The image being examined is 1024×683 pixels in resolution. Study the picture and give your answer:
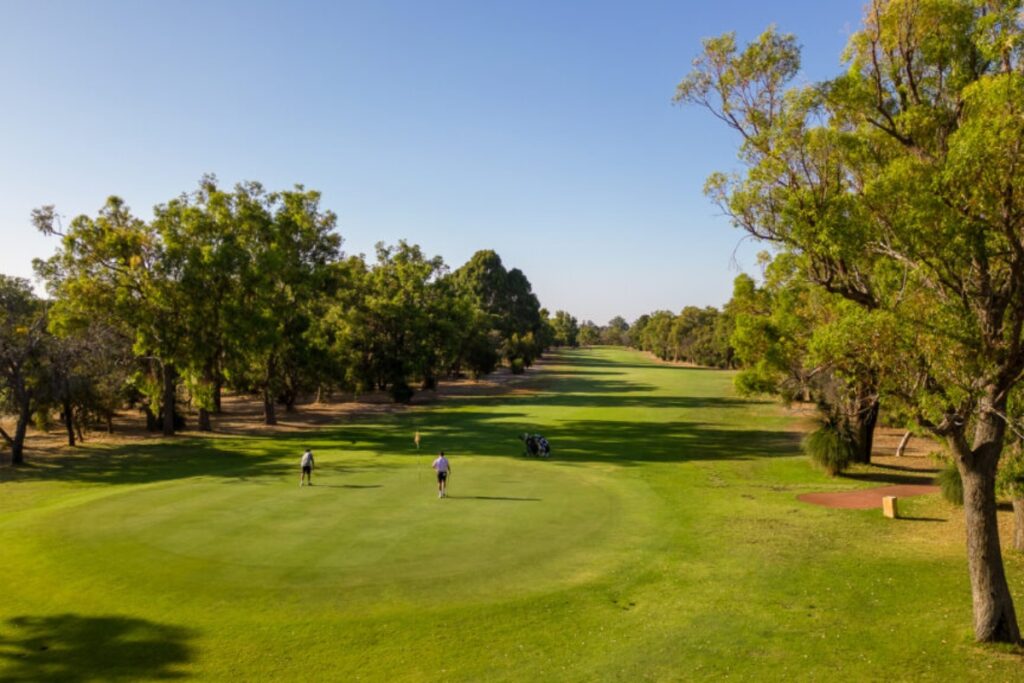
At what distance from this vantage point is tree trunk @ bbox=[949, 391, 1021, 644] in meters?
14.3

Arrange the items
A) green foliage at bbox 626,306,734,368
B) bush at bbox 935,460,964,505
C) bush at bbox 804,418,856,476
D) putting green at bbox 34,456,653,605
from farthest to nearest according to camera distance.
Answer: green foliage at bbox 626,306,734,368 < bush at bbox 804,418,856,476 < bush at bbox 935,460,964,505 < putting green at bbox 34,456,653,605

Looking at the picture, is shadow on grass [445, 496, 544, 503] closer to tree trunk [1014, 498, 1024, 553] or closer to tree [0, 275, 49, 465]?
tree trunk [1014, 498, 1024, 553]

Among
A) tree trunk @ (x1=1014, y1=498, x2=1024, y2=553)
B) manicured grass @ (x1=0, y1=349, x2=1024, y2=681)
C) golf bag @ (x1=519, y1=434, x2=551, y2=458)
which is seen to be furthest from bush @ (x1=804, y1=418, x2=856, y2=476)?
golf bag @ (x1=519, y1=434, x2=551, y2=458)

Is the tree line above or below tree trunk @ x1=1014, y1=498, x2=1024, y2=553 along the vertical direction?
above

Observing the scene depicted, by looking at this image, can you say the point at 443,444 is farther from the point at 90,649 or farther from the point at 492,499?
the point at 90,649

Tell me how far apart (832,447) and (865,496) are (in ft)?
18.3

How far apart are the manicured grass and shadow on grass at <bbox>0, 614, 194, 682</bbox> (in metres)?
0.05

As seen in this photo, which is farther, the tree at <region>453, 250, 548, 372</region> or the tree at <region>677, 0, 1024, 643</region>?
the tree at <region>453, 250, 548, 372</region>

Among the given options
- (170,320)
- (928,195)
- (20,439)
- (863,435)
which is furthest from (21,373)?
(863,435)

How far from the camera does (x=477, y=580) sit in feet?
59.3

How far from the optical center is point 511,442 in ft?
153

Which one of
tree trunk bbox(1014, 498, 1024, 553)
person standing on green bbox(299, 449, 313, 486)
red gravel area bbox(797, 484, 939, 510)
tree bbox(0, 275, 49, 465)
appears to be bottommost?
red gravel area bbox(797, 484, 939, 510)

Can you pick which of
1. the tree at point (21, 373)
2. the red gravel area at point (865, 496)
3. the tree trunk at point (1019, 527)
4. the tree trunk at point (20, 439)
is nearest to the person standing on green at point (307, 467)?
the tree trunk at point (20, 439)

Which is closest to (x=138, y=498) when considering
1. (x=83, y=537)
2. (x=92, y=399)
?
(x=83, y=537)
